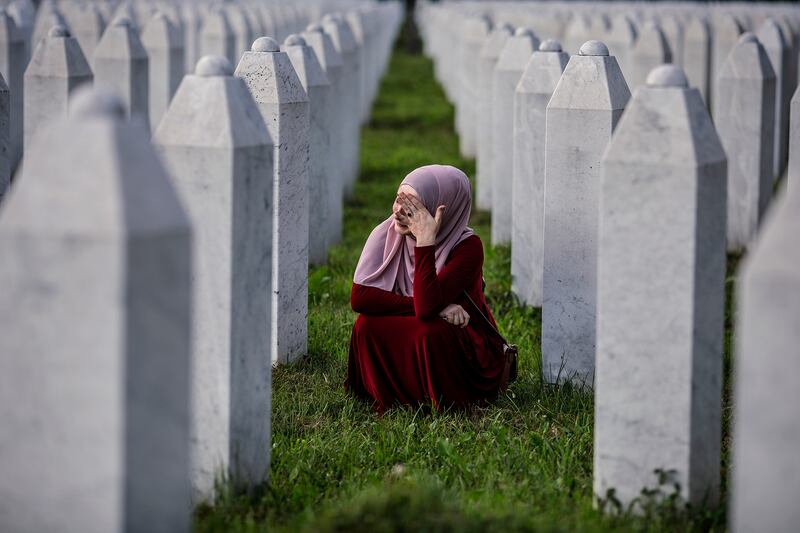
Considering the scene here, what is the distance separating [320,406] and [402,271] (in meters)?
0.72

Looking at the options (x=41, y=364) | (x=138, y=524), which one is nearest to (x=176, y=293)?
(x=41, y=364)

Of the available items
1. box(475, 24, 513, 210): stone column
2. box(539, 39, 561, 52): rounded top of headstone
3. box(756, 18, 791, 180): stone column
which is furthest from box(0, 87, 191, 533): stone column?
box(756, 18, 791, 180): stone column

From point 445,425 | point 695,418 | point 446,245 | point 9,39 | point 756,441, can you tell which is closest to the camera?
point 756,441

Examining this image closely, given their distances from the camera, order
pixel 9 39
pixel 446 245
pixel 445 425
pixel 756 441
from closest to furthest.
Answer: pixel 756 441
pixel 445 425
pixel 446 245
pixel 9 39

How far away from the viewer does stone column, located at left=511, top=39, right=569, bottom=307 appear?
22.8 feet

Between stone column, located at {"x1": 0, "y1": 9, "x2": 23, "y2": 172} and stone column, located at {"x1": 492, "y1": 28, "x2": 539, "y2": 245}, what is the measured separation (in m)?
3.92

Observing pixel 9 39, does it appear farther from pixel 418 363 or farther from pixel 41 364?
pixel 41 364

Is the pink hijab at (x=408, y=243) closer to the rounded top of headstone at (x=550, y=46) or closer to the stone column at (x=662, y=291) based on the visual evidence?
the stone column at (x=662, y=291)

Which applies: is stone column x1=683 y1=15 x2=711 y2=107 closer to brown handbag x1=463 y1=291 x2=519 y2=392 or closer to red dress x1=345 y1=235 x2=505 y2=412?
brown handbag x1=463 y1=291 x2=519 y2=392

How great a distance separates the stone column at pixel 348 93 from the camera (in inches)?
433

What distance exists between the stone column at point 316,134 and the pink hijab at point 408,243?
6.59ft

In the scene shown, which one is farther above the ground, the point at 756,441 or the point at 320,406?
the point at 756,441

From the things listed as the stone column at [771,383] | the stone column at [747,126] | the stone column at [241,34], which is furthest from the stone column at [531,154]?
the stone column at [241,34]

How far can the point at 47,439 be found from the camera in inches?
126
